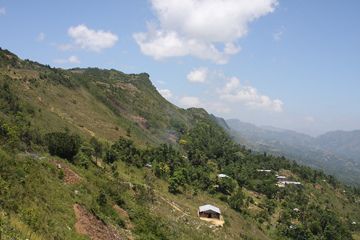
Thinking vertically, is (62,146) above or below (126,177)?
above

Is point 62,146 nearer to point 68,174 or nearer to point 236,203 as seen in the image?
point 68,174

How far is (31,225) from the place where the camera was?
20.2 metres

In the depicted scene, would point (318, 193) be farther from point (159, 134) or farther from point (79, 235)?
point (79, 235)

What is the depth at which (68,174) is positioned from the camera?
3384 cm

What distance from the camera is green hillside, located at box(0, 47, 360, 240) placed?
1019 inches

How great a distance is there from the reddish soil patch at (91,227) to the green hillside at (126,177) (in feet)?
0.32

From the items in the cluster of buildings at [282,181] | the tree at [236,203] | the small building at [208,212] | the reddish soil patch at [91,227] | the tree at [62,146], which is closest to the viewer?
the reddish soil patch at [91,227]

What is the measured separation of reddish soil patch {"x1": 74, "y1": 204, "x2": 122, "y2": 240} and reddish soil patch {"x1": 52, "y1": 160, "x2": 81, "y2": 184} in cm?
527

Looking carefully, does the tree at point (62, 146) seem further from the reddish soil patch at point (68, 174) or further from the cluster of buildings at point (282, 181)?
the cluster of buildings at point (282, 181)

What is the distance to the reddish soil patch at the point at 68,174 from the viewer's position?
1291 inches

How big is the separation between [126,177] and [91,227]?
107ft

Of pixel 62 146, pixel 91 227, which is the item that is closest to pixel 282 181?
pixel 62 146

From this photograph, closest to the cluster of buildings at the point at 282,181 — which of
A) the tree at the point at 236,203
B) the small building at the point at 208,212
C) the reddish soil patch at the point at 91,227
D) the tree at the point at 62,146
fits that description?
the tree at the point at 236,203

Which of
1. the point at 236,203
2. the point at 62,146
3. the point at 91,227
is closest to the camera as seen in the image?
the point at 91,227
